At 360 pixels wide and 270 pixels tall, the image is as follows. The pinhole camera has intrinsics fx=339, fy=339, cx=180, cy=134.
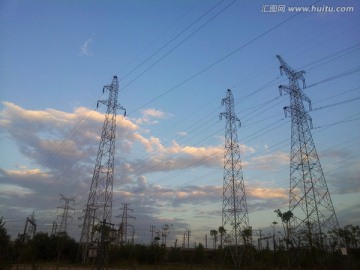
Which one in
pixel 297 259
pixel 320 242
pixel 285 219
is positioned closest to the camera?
pixel 297 259

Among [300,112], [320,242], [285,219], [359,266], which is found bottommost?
[359,266]

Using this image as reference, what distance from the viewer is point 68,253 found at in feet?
205

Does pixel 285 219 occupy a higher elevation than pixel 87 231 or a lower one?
higher

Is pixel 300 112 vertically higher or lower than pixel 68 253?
higher

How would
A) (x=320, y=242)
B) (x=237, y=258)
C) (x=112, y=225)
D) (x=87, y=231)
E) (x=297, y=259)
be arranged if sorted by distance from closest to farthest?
1. (x=112, y=225)
2. (x=297, y=259)
3. (x=320, y=242)
4. (x=237, y=258)
5. (x=87, y=231)

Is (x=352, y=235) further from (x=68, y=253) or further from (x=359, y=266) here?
(x=68, y=253)

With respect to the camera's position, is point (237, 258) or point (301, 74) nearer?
point (301, 74)

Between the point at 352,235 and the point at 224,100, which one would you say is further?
the point at 352,235

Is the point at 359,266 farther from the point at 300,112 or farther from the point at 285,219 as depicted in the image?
the point at 285,219

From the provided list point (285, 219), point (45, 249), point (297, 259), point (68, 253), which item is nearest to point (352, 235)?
point (285, 219)

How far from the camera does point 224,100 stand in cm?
4872

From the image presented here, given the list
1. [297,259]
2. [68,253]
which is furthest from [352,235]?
[68,253]

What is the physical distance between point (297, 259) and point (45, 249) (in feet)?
161

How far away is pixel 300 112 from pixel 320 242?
50.2 feet
